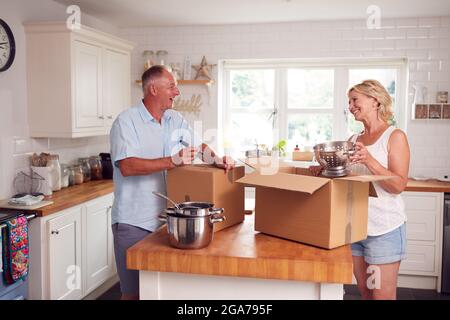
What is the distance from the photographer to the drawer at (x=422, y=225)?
14.8 ft

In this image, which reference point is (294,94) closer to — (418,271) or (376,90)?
(418,271)

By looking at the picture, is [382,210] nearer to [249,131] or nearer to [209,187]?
[209,187]

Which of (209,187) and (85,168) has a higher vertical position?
(209,187)

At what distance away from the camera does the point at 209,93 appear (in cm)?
548

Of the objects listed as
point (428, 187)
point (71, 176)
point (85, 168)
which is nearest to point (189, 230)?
point (71, 176)

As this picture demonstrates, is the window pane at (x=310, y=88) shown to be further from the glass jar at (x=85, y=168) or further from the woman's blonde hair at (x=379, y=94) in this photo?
the woman's blonde hair at (x=379, y=94)

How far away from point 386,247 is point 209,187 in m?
0.91

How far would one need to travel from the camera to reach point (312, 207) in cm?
201

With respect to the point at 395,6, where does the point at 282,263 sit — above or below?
below

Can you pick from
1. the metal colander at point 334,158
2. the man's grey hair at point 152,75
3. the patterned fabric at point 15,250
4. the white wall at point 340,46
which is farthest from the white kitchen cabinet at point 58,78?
the metal colander at point 334,158

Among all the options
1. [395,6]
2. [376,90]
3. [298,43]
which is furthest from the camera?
[298,43]

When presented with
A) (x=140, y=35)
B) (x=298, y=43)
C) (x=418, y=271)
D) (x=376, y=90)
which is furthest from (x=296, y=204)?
(x=140, y=35)

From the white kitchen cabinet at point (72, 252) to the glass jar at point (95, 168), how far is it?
1.49ft

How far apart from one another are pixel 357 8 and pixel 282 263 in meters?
3.33
